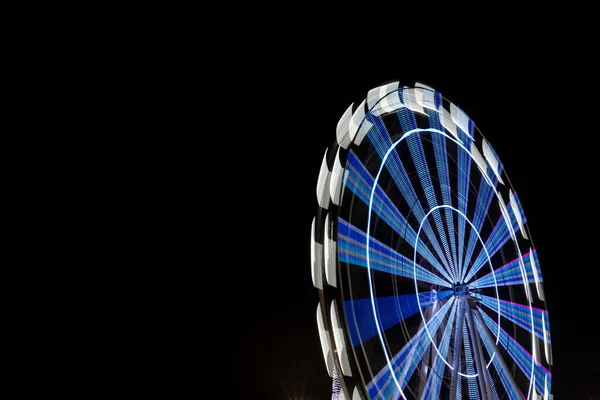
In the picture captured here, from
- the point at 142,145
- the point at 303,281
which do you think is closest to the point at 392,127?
the point at 142,145

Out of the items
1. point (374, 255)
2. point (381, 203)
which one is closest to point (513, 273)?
point (381, 203)

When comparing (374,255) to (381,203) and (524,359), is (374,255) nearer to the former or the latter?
(381,203)

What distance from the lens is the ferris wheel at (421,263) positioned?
2160mm

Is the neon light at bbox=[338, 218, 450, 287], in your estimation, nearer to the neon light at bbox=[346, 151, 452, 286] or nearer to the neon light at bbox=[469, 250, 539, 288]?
the neon light at bbox=[346, 151, 452, 286]

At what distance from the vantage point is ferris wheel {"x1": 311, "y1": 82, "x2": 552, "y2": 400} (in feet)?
7.09

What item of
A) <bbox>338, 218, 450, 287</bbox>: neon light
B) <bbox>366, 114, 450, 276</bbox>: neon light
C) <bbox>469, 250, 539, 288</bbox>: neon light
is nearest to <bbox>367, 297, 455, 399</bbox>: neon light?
<bbox>338, 218, 450, 287</bbox>: neon light

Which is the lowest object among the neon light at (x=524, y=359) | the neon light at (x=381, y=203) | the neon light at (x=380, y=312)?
the neon light at (x=524, y=359)

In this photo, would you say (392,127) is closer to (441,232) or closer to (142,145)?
(441,232)

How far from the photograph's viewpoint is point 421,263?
110 inches

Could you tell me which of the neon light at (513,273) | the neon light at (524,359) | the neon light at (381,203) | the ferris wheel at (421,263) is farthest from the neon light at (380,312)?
the neon light at (524,359)

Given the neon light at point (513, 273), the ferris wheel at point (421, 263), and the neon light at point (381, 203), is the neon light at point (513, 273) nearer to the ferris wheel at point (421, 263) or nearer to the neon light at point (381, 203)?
the ferris wheel at point (421, 263)

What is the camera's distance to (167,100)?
144 inches

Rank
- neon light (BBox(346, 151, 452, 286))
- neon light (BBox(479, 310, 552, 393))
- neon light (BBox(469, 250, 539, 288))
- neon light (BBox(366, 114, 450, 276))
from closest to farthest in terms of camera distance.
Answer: neon light (BBox(346, 151, 452, 286))
neon light (BBox(366, 114, 450, 276))
neon light (BBox(469, 250, 539, 288))
neon light (BBox(479, 310, 552, 393))

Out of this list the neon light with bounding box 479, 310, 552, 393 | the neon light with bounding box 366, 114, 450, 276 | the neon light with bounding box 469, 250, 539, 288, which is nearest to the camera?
the neon light with bounding box 366, 114, 450, 276
